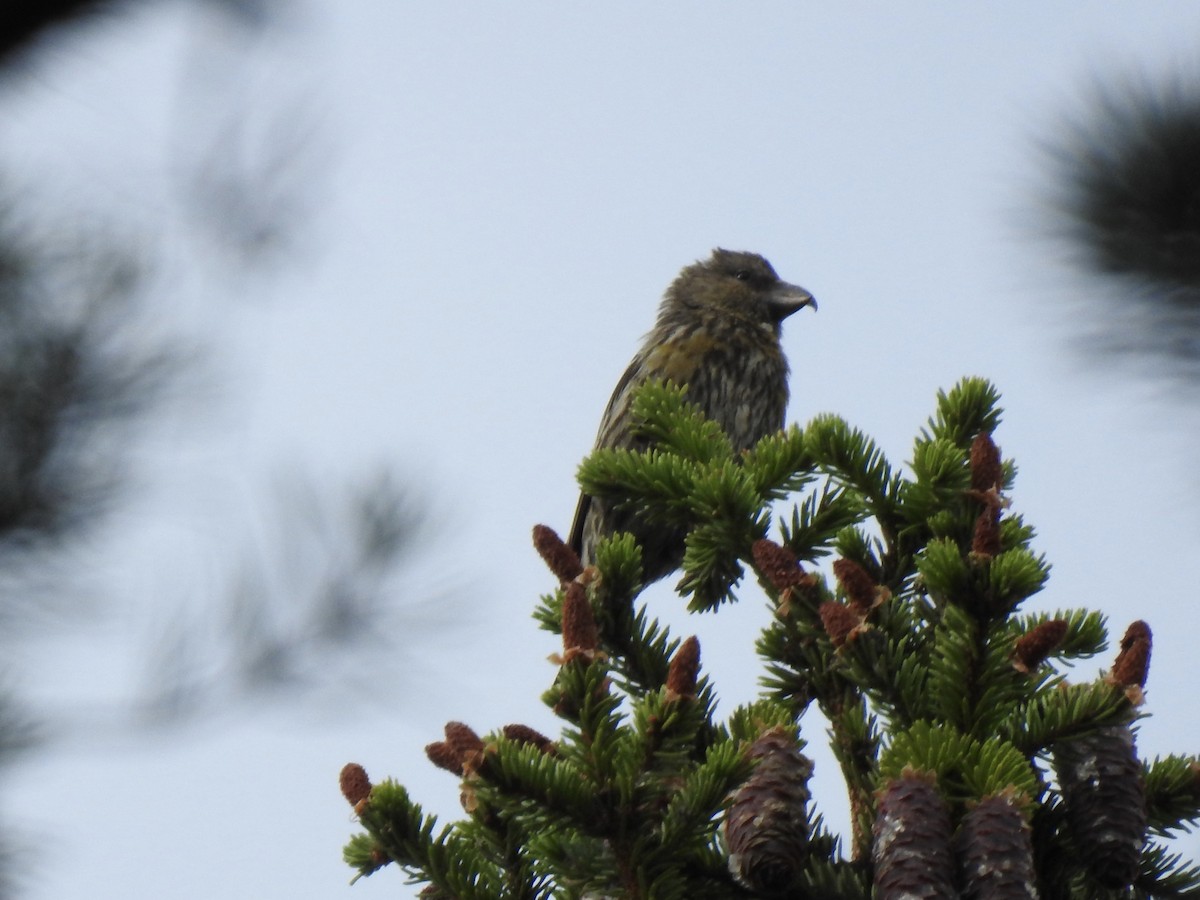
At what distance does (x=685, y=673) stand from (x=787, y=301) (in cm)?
511

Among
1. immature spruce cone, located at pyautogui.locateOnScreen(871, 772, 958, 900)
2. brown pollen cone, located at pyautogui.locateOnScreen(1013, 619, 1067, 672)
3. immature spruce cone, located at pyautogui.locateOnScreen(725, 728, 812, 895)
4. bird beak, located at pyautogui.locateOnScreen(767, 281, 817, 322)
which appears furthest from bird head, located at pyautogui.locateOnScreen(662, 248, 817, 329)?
immature spruce cone, located at pyautogui.locateOnScreen(871, 772, 958, 900)

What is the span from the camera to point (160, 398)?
2326mm

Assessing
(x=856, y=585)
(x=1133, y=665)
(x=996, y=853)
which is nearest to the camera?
(x=996, y=853)

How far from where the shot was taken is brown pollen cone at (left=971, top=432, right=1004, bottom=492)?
2.54m

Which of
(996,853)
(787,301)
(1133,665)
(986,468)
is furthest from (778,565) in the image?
(787,301)

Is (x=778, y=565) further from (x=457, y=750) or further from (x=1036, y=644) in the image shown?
(x=457, y=750)

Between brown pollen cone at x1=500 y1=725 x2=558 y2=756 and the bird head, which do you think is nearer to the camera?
brown pollen cone at x1=500 y1=725 x2=558 y2=756

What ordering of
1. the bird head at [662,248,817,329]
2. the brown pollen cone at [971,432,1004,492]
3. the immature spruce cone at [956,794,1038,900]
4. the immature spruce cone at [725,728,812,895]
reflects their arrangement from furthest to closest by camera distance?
the bird head at [662,248,817,329], the brown pollen cone at [971,432,1004,492], the immature spruce cone at [725,728,812,895], the immature spruce cone at [956,794,1038,900]

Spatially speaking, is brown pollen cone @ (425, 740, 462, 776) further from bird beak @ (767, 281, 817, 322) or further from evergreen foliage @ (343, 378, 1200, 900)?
bird beak @ (767, 281, 817, 322)

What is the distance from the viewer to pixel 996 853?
2010mm

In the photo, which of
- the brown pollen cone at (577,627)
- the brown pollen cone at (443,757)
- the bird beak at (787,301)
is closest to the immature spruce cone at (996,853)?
the brown pollen cone at (577,627)

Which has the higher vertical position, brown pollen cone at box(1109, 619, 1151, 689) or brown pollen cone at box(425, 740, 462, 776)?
brown pollen cone at box(425, 740, 462, 776)

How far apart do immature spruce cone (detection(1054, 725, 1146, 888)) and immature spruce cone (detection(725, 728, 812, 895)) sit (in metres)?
0.39

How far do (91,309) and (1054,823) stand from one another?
1600 millimetres
